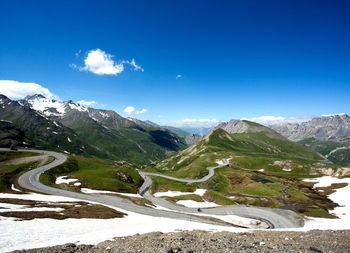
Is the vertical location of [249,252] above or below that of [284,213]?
above

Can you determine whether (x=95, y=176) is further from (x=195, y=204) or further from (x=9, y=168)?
(x=195, y=204)

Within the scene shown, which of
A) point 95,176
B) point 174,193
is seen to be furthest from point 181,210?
point 95,176

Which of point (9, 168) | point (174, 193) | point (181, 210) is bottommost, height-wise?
point (181, 210)

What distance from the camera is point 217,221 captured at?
91500 mm

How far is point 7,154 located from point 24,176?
55.6 metres

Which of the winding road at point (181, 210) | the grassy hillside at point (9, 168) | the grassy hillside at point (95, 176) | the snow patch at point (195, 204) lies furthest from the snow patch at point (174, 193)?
the grassy hillside at point (9, 168)

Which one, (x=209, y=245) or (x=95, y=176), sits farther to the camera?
(x=95, y=176)

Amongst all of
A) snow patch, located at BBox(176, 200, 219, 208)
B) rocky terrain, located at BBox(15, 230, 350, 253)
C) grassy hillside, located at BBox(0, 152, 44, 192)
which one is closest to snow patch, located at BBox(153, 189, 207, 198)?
snow patch, located at BBox(176, 200, 219, 208)

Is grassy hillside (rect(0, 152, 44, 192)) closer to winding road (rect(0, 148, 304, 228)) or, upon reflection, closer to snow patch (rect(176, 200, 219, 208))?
winding road (rect(0, 148, 304, 228))

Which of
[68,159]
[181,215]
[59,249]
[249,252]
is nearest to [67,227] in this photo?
[59,249]

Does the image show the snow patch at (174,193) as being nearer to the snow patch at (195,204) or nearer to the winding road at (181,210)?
the winding road at (181,210)

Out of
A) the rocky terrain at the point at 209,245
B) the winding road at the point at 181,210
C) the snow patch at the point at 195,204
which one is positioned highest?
the rocky terrain at the point at 209,245

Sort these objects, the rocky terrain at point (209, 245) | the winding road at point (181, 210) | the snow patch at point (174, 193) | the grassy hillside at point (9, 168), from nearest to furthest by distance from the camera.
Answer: the rocky terrain at point (209, 245), the winding road at point (181, 210), the grassy hillside at point (9, 168), the snow patch at point (174, 193)

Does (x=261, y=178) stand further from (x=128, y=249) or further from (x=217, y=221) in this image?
(x=128, y=249)
